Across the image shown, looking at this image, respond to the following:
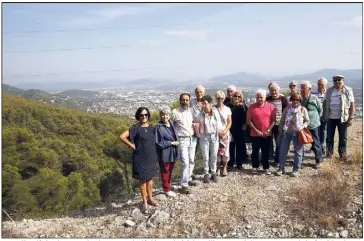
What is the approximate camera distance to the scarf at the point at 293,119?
588 cm

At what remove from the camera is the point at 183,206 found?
5.34m

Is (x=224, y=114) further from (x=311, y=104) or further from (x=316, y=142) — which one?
(x=316, y=142)

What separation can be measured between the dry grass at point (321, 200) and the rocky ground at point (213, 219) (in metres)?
0.07

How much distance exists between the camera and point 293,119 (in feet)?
19.4

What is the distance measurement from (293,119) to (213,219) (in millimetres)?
2446

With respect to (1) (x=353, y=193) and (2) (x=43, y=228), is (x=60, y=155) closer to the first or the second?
(2) (x=43, y=228)

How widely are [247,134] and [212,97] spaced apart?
1219mm

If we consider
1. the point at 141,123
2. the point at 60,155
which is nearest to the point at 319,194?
the point at 141,123

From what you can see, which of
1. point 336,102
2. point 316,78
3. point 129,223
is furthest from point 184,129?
point 316,78

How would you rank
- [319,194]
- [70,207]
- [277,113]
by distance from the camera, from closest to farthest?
[319,194]
[277,113]
[70,207]

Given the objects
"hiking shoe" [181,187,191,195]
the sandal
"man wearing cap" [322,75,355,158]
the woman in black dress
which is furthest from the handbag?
the sandal

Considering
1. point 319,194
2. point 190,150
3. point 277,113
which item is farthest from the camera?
point 277,113

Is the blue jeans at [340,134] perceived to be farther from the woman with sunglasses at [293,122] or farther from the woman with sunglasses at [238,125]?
the woman with sunglasses at [238,125]

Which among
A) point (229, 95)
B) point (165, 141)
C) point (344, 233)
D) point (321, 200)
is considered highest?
point (229, 95)
